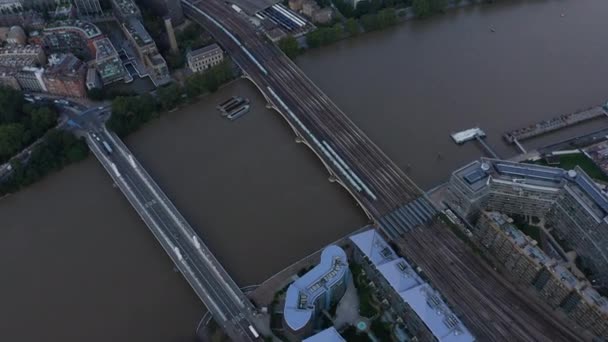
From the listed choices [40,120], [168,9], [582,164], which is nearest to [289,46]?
[168,9]

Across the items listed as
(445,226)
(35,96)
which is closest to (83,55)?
(35,96)

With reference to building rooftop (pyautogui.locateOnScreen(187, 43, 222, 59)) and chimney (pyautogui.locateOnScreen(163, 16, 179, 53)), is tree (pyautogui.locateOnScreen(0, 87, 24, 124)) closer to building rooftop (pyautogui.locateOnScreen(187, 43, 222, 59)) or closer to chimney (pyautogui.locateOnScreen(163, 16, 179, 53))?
chimney (pyautogui.locateOnScreen(163, 16, 179, 53))

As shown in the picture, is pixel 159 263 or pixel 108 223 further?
pixel 108 223

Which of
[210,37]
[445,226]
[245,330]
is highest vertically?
[210,37]

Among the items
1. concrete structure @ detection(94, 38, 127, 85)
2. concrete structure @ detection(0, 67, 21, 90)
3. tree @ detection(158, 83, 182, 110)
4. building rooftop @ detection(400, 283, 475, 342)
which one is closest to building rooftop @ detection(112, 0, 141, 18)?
concrete structure @ detection(94, 38, 127, 85)

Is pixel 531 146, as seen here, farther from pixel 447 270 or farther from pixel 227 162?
pixel 227 162

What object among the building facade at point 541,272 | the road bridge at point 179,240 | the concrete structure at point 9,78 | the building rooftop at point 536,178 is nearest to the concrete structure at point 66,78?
the concrete structure at point 9,78

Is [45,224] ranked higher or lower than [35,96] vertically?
lower
